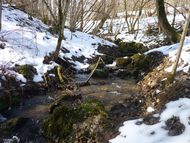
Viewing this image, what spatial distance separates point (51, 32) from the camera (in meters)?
16.4

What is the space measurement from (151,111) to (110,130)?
44.1 inches

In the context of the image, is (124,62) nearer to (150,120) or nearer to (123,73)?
(123,73)

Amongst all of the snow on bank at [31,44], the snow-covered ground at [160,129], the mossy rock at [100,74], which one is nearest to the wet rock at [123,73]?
the mossy rock at [100,74]

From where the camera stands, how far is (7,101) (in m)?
9.16

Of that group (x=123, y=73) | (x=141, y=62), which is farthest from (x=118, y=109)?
(x=141, y=62)

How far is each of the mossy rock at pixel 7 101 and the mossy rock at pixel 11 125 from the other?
102cm

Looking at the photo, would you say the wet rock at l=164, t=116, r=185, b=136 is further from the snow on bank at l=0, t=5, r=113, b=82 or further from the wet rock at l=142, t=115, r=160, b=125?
the snow on bank at l=0, t=5, r=113, b=82

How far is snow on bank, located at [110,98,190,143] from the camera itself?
18.9 ft

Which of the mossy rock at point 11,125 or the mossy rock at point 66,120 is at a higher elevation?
the mossy rock at point 66,120

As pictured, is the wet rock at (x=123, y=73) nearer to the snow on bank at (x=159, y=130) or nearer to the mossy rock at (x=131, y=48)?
the mossy rock at (x=131, y=48)

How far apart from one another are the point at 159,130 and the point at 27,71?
5635 mm

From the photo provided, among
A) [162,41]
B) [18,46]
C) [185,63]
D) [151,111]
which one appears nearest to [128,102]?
[151,111]

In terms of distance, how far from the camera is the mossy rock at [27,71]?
1059 cm

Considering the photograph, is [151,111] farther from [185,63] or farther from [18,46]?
[18,46]
